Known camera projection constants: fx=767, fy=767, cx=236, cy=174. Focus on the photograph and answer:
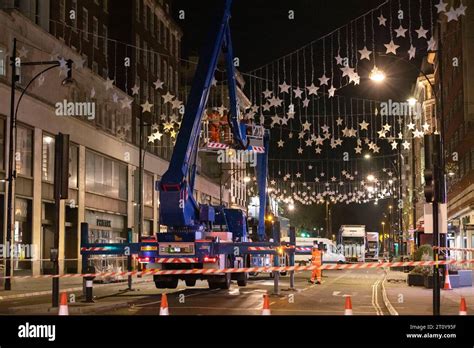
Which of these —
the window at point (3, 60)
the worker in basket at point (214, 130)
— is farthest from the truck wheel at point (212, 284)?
the window at point (3, 60)

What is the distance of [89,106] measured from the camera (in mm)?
46750

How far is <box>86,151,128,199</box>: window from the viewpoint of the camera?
153 ft

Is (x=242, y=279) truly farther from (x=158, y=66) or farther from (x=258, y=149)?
(x=158, y=66)

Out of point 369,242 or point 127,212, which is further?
point 369,242

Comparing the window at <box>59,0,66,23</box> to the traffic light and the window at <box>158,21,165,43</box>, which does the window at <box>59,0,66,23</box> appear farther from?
the traffic light

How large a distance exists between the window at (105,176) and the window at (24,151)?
749 cm

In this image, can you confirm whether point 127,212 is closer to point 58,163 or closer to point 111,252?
point 111,252

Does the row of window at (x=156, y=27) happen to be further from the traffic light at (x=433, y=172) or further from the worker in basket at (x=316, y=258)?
the traffic light at (x=433, y=172)

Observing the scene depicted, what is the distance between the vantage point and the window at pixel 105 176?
153ft

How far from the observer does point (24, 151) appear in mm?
38125

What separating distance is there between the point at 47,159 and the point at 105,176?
903 centimetres

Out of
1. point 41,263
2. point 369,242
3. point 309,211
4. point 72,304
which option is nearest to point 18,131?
point 41,263

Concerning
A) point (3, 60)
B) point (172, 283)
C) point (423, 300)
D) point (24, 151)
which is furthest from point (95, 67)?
point (423, 300)

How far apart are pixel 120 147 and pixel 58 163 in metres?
33.1
